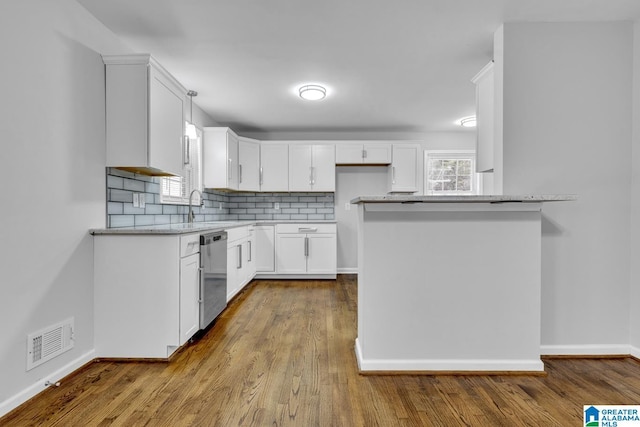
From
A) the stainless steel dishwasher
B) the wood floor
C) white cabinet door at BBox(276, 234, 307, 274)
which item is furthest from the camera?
white cabinet door at BBox(276, 234, 307, 274)

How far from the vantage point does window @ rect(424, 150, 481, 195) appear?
5.66 metres

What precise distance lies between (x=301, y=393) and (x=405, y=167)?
158 inches

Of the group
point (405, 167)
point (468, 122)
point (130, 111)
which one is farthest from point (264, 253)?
point (468, 122)

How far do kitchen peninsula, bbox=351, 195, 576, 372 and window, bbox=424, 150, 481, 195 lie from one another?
143 inches

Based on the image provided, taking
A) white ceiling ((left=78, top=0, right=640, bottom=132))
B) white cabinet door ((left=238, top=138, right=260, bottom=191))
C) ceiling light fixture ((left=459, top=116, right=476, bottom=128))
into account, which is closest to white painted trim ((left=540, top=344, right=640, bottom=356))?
white ceiling ((left=78, top=0, right=640, bottom=132))

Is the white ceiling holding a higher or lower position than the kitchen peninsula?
higher

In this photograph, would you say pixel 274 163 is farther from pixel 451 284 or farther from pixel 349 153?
pixel 451 284

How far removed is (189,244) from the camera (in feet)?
8.40

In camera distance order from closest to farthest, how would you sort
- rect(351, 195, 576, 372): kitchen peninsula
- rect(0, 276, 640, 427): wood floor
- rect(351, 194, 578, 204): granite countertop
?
1. rect(0, 276, 640, 427): wood floor
2. rect(351, 194, 578, 204): granite countertop
3. rect(351, 195, 576, 372): kitchen peninsula

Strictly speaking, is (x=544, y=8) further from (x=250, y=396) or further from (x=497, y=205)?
(x=250, y=396)

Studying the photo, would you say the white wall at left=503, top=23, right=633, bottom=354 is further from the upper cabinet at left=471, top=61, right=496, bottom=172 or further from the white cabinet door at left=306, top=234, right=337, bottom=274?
the white cabinet door at left=306, top=234, right=337, bottom=274

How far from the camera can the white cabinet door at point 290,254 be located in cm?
494

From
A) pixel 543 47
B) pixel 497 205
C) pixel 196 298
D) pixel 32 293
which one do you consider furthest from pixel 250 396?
pixel 543 47

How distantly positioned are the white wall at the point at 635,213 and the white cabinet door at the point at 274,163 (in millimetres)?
3892
